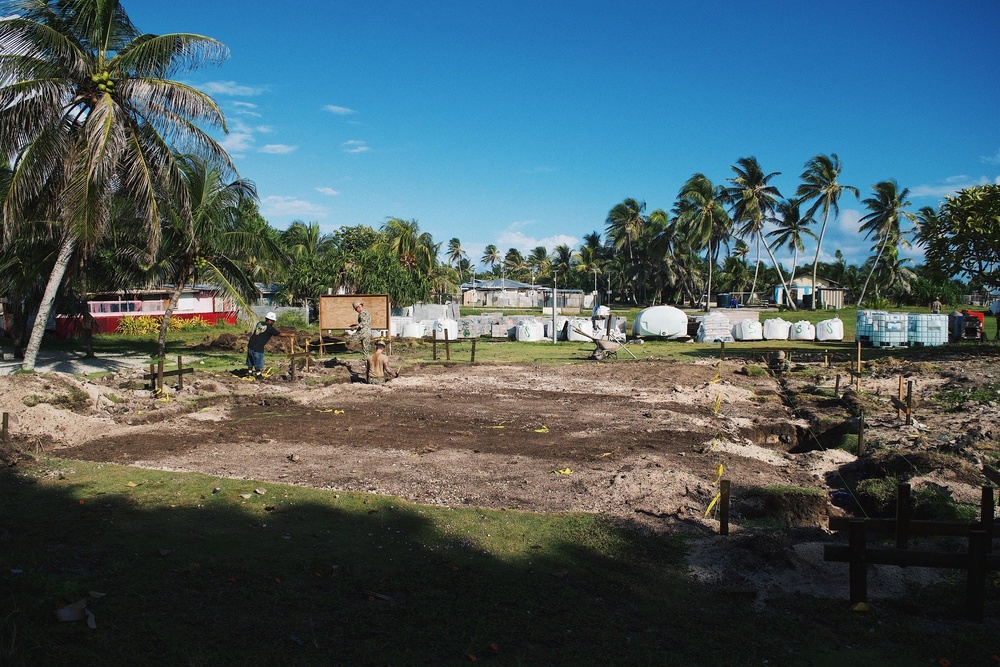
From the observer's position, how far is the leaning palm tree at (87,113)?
14977 mm

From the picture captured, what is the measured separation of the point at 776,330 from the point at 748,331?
1.47 meters

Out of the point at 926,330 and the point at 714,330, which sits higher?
the point at 926,330

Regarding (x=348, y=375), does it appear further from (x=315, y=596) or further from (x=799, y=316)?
(x=799, y=316)

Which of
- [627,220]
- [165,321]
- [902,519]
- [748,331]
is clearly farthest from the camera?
[627,220]

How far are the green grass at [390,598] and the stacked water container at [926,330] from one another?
29.0 metres

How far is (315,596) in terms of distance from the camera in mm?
5359

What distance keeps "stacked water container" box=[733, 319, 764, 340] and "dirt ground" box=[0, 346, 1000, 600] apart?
1687 cm

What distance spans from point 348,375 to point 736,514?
13.2 meters

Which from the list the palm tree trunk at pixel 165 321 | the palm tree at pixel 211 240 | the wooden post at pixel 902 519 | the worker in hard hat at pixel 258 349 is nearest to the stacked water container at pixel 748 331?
the palm tree at pixel 211 240

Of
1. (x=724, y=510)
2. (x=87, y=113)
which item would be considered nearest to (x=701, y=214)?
(x=87, y=113)

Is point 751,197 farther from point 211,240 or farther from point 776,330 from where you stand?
point 211,240

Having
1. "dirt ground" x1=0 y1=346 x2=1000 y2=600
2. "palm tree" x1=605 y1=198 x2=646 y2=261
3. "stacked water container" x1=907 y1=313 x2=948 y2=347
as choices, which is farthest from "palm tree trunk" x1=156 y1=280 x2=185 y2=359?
"palm tree" x1=605 y1=198 x2=646 y2=261

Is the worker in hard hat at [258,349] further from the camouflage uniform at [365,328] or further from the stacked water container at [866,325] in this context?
the stacked water container at [866,325]

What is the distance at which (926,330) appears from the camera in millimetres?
30922
